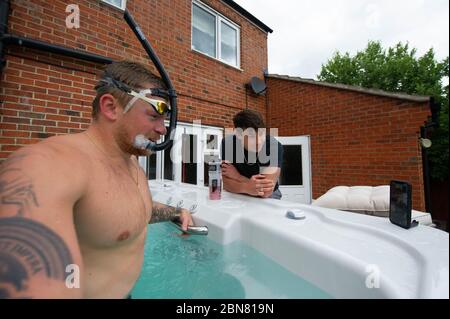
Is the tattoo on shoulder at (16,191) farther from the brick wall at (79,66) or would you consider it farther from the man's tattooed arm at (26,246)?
the brick wall at (79,66)

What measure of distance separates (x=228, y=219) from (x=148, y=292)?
2.32 feet

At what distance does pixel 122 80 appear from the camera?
3.66 ft

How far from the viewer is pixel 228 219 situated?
1731 millimetres

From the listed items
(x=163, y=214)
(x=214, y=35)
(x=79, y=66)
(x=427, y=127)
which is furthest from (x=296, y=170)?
(x=79, y=66)

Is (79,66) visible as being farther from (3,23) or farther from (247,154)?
(247,154)

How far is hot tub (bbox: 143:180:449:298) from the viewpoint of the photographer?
2.80 feet

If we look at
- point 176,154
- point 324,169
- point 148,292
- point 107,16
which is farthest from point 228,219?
point 324,169

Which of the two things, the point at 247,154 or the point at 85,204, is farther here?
the point at 247,154

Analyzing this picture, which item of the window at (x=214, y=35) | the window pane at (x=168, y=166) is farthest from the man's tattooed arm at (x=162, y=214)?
the window at (x=214, y=35)

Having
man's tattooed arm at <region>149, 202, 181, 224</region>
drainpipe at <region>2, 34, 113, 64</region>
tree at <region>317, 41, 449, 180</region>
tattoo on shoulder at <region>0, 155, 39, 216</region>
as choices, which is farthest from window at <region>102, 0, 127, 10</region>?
tree at <region>317, 41, 449, 180</region>

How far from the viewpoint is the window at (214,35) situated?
4.46 m

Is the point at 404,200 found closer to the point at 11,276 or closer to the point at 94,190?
the point at 94,190

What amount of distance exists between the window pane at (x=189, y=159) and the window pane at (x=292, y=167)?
1.92m

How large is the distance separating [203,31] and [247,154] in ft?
11.1
